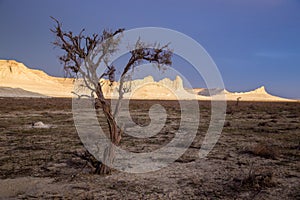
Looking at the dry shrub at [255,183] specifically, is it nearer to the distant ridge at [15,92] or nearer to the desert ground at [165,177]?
the desert ground at [165,177]

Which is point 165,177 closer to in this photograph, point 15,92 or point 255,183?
point 255,183

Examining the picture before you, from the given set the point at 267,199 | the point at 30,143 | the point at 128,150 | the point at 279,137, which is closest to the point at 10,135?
the point at 30,143

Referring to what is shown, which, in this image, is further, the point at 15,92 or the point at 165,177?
the point at 15,92

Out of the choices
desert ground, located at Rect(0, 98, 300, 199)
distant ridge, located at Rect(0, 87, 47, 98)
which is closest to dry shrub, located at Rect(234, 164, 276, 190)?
desert ground, located at Rect(0, 98, 300, 199)

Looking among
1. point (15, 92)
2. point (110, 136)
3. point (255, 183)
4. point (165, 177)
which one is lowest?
point (165, 177)

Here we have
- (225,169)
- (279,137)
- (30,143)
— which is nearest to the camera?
(225,169)

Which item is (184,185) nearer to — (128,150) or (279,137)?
(128,150)

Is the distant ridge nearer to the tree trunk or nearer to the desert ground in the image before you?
the desert ground

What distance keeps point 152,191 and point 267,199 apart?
2630 mm

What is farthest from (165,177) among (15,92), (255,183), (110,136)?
(15,92)

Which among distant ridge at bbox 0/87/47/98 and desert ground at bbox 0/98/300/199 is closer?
desert ground at bbox 0/98/300/199

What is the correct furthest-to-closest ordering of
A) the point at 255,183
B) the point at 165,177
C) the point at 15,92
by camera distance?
the point at 15,92 → the point at 165,177 → the point at 255,183

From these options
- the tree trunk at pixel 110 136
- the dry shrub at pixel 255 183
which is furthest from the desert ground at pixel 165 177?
the tree trunk at pixel 110 136

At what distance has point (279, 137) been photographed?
14.6 metres
